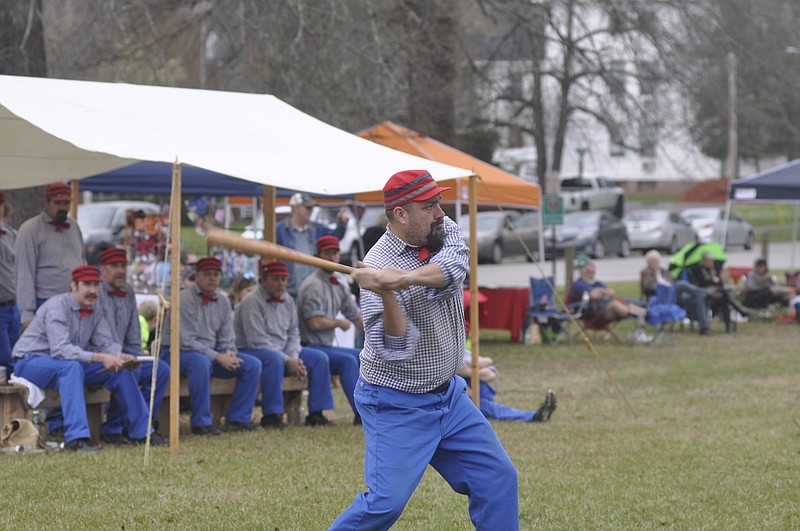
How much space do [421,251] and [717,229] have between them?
33535 mm

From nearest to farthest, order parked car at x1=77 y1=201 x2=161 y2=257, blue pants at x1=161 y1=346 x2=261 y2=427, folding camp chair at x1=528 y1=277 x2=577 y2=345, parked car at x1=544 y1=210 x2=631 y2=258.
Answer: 1. blue pants at x1=161 y1=346 x2=261 y2=427
2. folding camp chair at x1=528 y1=277 x2=577 y2=345
3. parked car at x1=77 y1=201 x2=161 y2=257
4. parked car at x1=544 y1=210 x2=631 y2=258

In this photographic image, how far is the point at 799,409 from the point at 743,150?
40.8 metres

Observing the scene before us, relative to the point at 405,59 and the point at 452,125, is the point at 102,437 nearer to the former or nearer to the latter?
the point at 405,59


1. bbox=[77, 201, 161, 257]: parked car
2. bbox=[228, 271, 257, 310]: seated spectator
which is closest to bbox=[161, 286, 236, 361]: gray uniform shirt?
bbox=[228, 271, 257, 310]: seated spectator

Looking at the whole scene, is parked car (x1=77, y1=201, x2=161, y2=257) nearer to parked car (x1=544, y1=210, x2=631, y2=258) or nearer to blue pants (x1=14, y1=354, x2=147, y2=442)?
parked car (x1=544, y1=210, x2=631, y2=258)

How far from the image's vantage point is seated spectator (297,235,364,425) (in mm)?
10531

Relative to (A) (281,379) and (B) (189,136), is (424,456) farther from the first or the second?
(A) (281,379)

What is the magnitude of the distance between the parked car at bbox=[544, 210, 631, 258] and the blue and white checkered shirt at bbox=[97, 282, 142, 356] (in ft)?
→ 79.5

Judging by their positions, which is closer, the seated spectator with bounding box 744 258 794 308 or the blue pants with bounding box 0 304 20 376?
the blue pants with bounding box 0 304 20 376

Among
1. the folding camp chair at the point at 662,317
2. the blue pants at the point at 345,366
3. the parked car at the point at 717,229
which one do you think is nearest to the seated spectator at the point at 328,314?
the blue pants at the point at 345,366

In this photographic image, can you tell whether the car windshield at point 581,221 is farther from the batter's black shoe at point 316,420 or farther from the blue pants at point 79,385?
the blue pants at point 79,385

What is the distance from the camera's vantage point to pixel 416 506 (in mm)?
7086

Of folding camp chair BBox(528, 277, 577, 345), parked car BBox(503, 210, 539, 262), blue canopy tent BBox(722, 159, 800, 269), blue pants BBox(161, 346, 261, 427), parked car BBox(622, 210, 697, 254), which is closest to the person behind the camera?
blue pants BBox(161, 346, 261, 427)

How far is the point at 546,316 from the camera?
58.0 feet
